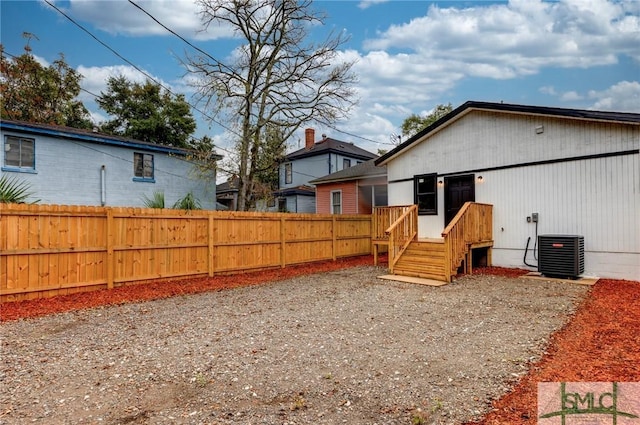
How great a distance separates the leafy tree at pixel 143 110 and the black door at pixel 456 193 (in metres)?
21.9

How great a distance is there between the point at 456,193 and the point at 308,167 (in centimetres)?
1617

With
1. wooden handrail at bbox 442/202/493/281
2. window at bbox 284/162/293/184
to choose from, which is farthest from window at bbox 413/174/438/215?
window at bbox 284/162/293/184

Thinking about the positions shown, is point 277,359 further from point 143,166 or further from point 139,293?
point 143,166

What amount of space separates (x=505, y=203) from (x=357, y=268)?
4.68 metres

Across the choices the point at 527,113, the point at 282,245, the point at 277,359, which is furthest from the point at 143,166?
the point at 527,113

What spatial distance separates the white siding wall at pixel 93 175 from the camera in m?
13.2

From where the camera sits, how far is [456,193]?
1094 cm

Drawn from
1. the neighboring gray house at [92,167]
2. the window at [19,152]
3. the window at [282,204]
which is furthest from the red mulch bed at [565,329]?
the window at [282,204]

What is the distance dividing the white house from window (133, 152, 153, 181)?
38.4 feet

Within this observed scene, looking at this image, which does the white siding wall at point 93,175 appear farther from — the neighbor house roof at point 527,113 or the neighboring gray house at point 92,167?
the neighbor house roof at point 527,113

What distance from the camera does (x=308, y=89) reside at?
15.3 meters

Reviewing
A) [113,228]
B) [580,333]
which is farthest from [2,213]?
[580,333]

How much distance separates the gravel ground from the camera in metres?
2.78

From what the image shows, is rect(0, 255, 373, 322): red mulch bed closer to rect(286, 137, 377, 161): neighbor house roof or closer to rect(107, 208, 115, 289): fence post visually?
rect(107, 208, 115, 289): fence post
